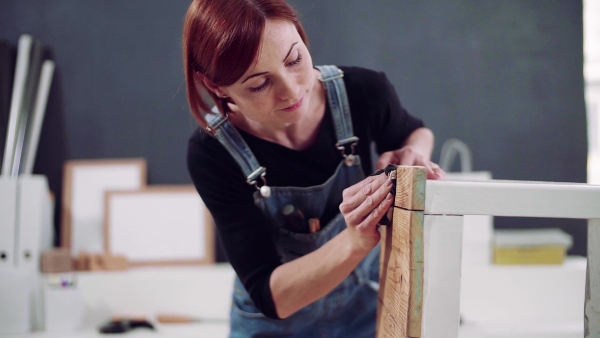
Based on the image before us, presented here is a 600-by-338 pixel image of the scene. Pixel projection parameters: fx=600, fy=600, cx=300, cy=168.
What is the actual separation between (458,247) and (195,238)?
1334 millimetres

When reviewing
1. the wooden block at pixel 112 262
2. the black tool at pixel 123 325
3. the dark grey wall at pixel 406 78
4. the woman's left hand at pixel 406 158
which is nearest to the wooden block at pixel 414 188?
the woman's left hand at pixel 406 158

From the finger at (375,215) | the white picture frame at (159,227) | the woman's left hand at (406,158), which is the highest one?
the woman's left hand at (406,158)

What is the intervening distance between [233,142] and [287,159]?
88mm

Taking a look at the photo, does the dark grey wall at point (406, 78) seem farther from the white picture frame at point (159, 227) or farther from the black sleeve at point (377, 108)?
the black sleeve at point (377, 108)

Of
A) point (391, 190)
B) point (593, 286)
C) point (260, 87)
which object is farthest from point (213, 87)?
point (593, 286)

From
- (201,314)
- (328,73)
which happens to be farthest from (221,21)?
(201,314)

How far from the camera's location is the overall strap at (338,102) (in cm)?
91

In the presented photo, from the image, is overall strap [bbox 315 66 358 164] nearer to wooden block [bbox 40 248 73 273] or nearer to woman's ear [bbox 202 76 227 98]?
woman's ear [bbox 202 76 227 98]

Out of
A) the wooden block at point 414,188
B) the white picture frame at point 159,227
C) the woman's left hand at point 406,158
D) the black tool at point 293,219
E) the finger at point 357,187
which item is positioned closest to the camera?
the wooden block at point 414,188

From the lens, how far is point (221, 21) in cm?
74

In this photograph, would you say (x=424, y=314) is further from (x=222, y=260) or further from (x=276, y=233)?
(x=222, y=260)

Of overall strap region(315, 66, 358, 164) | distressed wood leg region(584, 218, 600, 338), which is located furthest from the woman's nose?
distressed wood leg region(584, 218, 600, 338)

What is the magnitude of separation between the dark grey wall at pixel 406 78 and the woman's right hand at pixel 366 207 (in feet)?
2.92

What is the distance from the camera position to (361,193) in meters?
0.71
